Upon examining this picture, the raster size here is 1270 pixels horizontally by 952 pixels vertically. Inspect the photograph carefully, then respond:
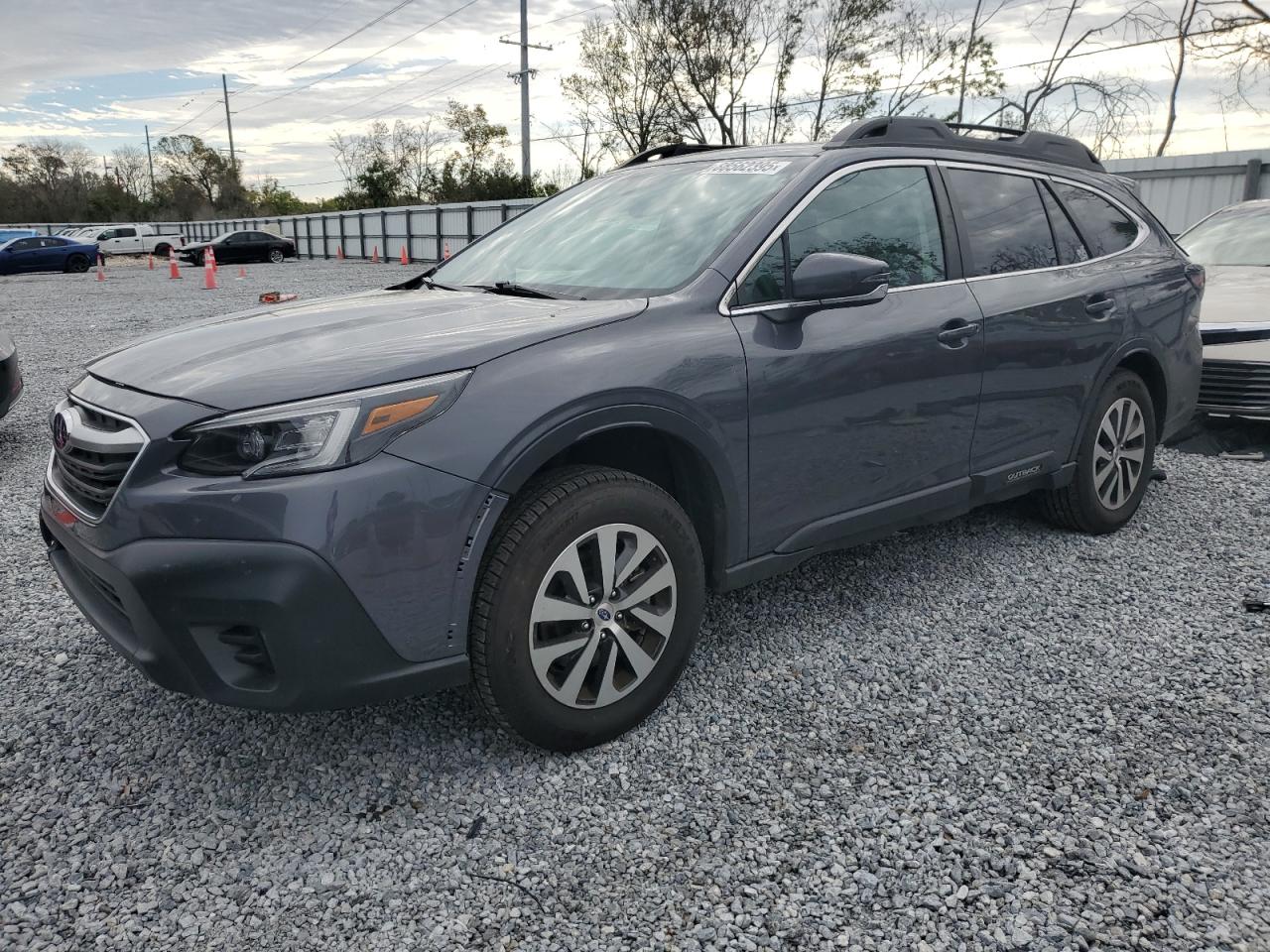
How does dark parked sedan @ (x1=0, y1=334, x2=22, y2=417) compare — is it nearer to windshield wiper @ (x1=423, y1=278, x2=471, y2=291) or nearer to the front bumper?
windshield wiper @ (x1=423, y1=278, x2=471, y2=291)

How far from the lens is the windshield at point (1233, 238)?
7562 millimetres

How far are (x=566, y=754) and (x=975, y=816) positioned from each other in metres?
1.13

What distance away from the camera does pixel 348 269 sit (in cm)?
3055

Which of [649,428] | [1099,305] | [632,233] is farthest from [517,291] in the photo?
[1099,305]

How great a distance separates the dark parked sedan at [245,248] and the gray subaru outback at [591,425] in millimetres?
35006

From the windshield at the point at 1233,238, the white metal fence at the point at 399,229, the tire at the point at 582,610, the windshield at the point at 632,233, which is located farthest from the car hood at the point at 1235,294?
the white metal fence at the point at 399,229

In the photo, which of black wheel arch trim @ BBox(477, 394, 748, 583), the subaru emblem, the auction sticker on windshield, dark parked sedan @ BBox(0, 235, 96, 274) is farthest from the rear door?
dark parked sedan @ BBox(0, 235, 96, 274)

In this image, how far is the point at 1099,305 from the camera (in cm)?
420

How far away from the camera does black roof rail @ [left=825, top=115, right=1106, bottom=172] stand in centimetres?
361

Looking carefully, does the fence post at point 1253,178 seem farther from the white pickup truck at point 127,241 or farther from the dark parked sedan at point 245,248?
the white pickup truck at point 127,241

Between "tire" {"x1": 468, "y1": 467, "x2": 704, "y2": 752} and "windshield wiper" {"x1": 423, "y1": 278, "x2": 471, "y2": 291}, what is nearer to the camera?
"tire" {"x1": 468, "y1": 467, "x2": 704, "y2": 752}

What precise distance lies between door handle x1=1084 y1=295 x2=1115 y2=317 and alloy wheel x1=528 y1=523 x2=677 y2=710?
2509mm

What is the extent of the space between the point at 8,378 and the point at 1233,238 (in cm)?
933

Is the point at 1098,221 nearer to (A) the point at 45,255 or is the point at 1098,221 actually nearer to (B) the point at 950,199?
(B) the point at 950,199
